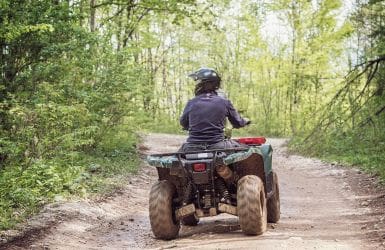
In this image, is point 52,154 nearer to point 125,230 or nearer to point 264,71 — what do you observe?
point 125,230

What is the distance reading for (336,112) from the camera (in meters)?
11.9

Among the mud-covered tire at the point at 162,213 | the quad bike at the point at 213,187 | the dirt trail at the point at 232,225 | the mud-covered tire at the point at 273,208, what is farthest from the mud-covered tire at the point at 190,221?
the mud-covered tire at the point at 273,208

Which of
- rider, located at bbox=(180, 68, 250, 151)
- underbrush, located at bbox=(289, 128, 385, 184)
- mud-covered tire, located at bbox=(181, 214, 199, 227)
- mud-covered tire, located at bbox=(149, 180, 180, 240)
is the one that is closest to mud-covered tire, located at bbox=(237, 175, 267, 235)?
rider, located at bbox=(180, 68, 250, 151)

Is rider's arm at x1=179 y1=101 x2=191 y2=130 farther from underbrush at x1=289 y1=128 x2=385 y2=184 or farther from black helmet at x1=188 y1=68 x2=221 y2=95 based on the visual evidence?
underbrush at x1=289 y1=128 x2=385 y2=184

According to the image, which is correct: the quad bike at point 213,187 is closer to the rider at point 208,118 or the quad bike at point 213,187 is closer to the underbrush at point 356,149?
the rider at point 208,118

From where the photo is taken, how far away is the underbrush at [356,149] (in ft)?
41.7

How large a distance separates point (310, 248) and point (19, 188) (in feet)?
15.3

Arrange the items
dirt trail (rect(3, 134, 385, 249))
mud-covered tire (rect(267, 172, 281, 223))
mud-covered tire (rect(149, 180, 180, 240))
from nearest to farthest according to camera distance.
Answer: dirt trail (rect(3, 134, 385, 249)), mud-covered tire (rect(149, 180, 180, 240)), mud-covered tire (rect(267, 172, 281, 223))

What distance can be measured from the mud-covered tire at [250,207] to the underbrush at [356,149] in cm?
513

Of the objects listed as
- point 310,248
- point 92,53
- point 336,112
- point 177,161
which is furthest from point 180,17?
point 310,248

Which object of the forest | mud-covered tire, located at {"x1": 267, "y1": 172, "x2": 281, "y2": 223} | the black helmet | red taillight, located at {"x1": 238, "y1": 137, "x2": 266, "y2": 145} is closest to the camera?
the black helmet

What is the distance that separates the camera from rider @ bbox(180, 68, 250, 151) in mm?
6723

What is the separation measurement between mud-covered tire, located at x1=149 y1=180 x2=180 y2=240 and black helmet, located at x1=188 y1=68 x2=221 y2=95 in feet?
4.46

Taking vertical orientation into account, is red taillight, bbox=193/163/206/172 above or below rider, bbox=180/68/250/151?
below
